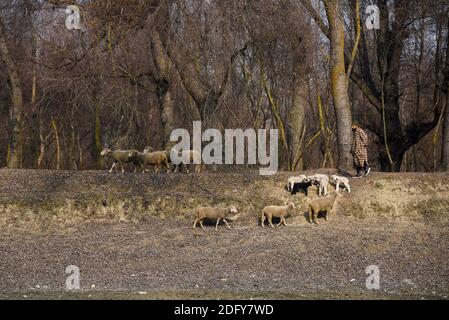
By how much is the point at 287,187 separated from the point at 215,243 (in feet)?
13.5

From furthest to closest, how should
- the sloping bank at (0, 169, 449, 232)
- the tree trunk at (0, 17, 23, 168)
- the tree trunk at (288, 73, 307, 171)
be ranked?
1. the tree trunk at (288, 73, 307, 171)
2. the tree trunk at (0, 17, 23, 168)
3. the sloping bank at (0, 169, 449, 232)

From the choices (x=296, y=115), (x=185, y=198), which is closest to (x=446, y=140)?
(x=296, y=115)

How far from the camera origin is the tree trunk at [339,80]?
2511 cm

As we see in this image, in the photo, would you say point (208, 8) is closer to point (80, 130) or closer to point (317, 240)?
point (317, 240)

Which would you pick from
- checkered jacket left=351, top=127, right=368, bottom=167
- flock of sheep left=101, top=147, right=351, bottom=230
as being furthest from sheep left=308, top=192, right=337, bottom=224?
checkered jacket left=351, top=127, right=368, bottom=167

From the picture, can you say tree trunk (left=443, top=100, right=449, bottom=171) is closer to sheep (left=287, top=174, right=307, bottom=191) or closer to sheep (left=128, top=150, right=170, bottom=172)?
sheep (left=287, top=174, right=307, bottom=191)

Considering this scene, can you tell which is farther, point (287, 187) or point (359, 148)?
point (359, 148)

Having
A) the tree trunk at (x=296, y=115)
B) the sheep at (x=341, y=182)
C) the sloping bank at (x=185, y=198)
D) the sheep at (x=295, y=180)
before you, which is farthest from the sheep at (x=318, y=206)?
the tree trunk at (x=296, y=115)

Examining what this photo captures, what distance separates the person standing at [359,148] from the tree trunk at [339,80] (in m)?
1.97

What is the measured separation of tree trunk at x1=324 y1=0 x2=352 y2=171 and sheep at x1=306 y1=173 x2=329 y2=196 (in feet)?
11.3

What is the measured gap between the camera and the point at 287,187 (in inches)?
864

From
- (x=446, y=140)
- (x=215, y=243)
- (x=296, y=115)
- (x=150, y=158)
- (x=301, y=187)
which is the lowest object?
(x=215, y=243)

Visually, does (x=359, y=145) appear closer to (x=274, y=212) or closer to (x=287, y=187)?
(x=287, y=187)

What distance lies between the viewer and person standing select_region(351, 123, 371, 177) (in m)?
22.4
